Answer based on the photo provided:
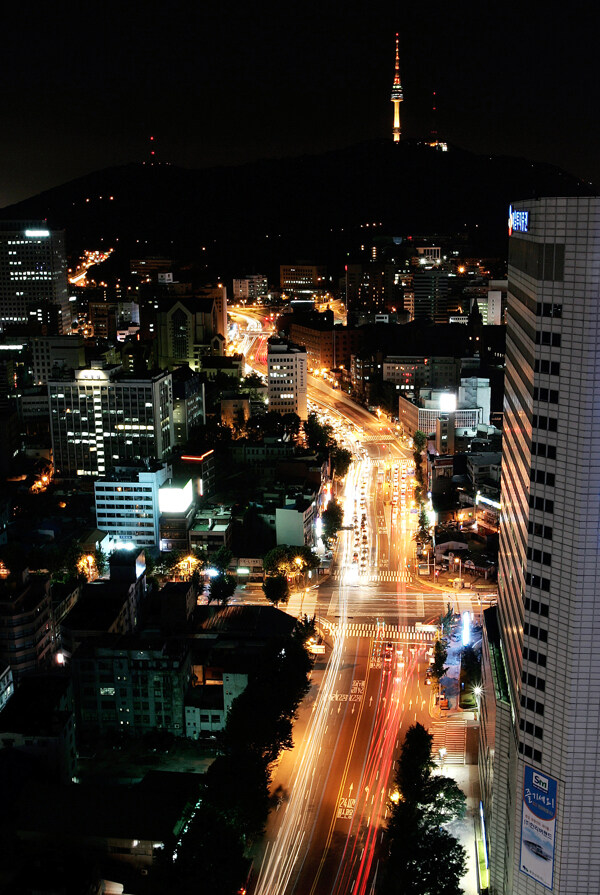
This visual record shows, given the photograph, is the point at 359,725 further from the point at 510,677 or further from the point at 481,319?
the point at 481,319

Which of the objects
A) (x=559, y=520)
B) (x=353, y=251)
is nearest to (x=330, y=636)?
(x=559, y=520)

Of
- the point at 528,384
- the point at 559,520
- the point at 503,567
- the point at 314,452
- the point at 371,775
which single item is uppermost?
the point at 528,384

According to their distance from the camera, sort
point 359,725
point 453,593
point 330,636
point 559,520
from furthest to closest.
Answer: point 453,593, point 330,636, point 359,725, point 559,520

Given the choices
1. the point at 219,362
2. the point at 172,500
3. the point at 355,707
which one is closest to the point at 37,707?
the point at 355,707

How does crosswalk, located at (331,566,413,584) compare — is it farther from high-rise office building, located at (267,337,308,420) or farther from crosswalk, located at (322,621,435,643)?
high-rise office building, located at (267,337,308,420)

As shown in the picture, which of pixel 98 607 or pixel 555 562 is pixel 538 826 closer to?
pixel 555 562

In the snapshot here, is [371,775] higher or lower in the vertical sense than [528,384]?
lower
